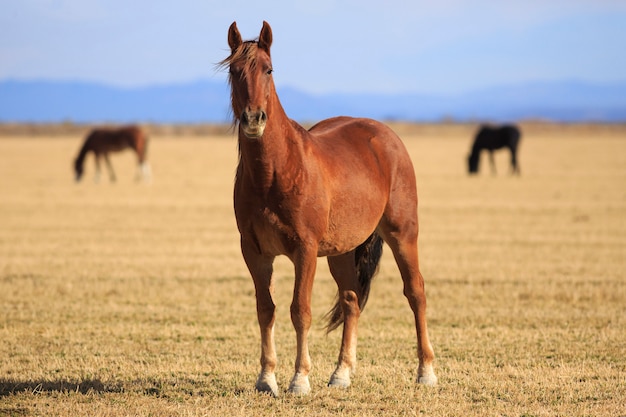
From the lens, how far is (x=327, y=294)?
11.8 meters

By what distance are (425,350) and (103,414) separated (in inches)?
106

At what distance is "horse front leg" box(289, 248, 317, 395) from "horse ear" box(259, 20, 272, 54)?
150 centimetres

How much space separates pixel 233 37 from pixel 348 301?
2550 millimetres

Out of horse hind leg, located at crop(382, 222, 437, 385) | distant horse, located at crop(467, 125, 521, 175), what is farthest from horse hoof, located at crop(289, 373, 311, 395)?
distant horse, located at crop(467, 125, 521, 175)

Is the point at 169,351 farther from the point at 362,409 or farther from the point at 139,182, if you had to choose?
the point at 139,182

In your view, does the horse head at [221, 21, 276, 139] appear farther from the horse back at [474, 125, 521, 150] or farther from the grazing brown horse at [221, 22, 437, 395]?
the horse back at [474, 125, 521, 150]

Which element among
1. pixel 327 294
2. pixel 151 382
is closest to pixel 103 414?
pixel 151 382

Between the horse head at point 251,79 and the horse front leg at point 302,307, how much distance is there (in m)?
1.00

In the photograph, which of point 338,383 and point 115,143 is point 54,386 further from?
point 115,143

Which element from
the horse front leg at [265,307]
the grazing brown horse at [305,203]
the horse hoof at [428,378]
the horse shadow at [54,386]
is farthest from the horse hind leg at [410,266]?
the horse shadow at [54,386]

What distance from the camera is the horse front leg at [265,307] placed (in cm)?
654

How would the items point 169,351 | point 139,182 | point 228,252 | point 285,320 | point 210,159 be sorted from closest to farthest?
point 169,351
point 285,320
point 228,252
point 139,182
point 210,159

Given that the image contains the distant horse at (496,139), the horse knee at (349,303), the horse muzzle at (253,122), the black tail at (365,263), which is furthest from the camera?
the distant horse at (496,139)

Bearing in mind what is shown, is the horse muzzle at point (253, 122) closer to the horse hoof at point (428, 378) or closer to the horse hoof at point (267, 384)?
the horse hoof at point (267, 384)
